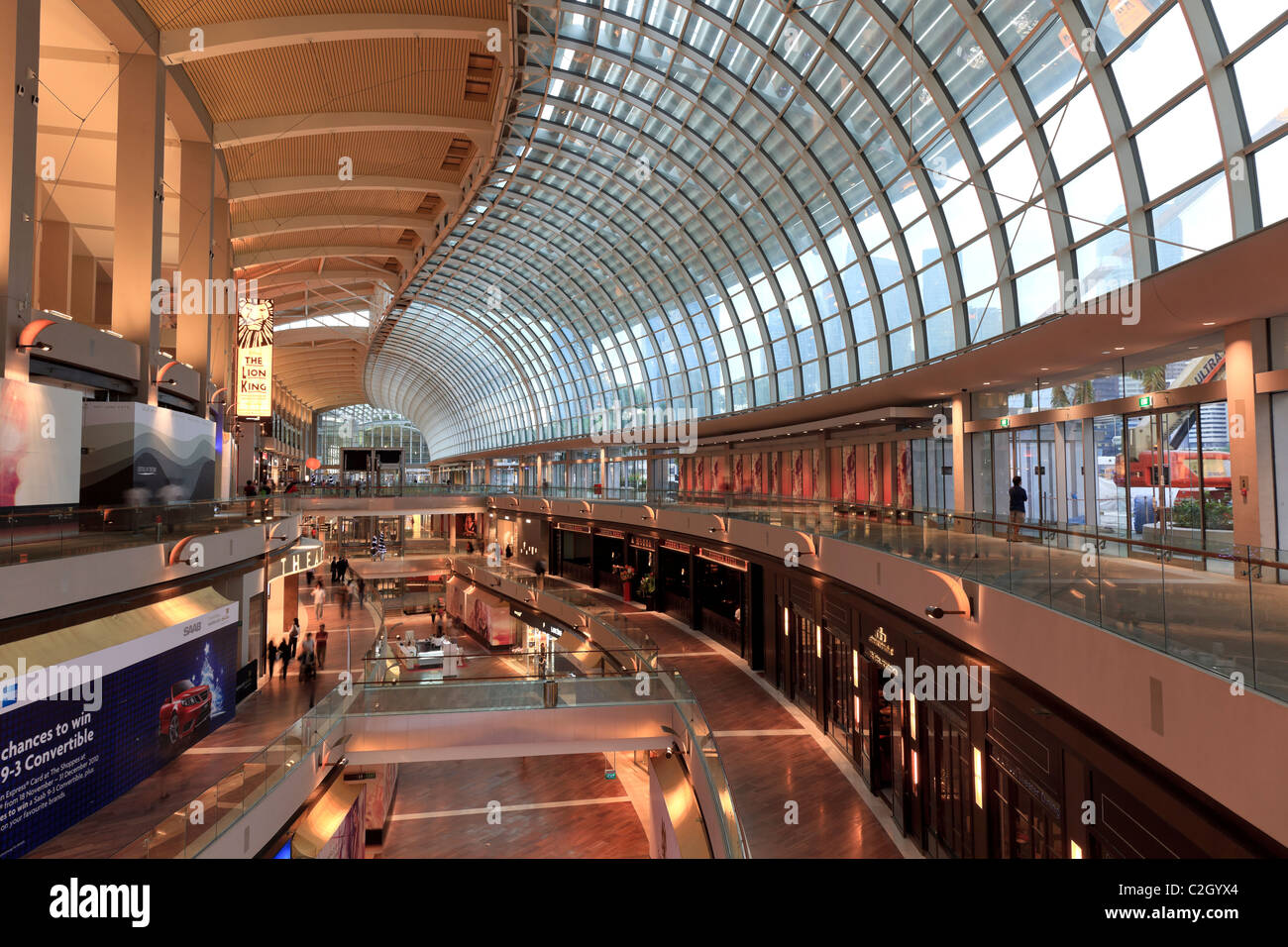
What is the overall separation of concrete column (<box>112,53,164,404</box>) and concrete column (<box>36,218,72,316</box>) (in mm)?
9417

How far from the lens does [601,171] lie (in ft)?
91.5

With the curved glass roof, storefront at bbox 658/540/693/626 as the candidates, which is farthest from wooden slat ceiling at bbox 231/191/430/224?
storefront at bbox 658/540/693/626

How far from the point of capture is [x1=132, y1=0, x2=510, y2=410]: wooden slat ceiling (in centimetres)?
1681

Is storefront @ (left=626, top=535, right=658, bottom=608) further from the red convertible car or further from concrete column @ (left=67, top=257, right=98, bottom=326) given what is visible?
concrete column @ (left=67, top=257, right=98, bottom=326)

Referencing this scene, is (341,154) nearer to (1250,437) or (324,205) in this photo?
(324,205)

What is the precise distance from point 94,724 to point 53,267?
767 inches

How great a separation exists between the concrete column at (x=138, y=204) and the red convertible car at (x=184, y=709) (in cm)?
666

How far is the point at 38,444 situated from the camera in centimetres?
1084

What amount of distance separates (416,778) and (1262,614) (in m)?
21.1

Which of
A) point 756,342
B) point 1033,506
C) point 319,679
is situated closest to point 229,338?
point 319,679

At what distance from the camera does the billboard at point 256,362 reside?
22438 millimetres

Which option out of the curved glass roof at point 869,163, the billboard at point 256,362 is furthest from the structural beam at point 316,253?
→ the billboard at point 256,362

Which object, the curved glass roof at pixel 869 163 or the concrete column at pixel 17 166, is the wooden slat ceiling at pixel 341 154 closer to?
the curved glass roof at pixel 869 163
